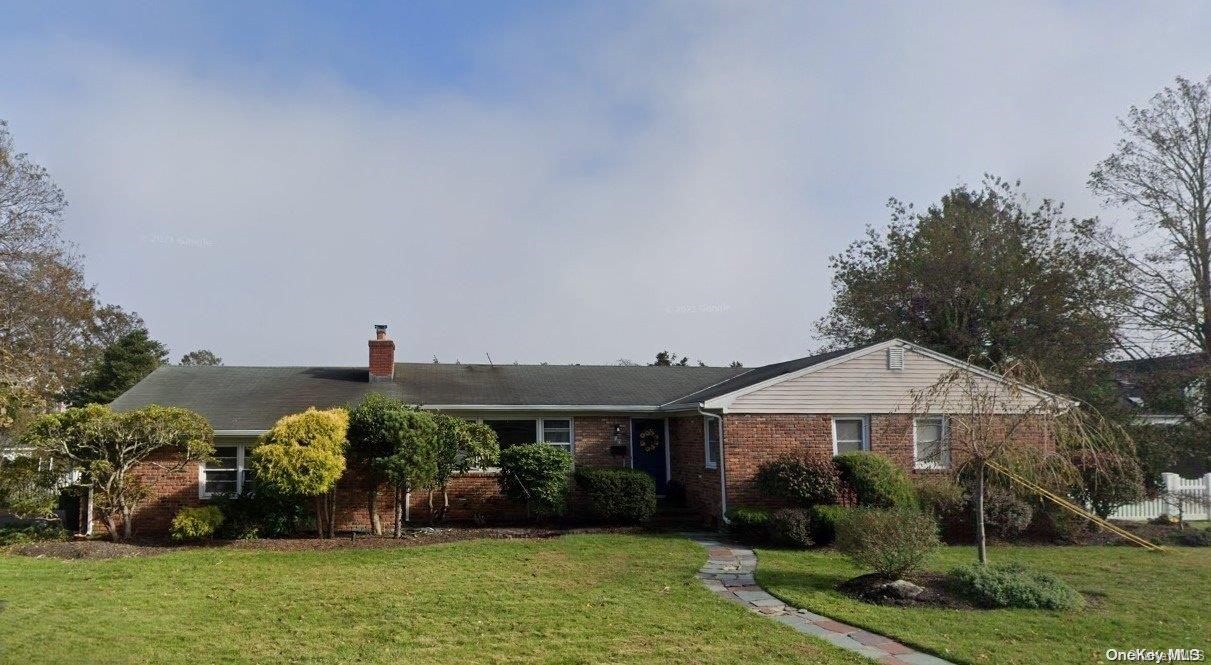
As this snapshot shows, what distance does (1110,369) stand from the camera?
24312 millimetres

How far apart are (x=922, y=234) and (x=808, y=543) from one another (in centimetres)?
2064

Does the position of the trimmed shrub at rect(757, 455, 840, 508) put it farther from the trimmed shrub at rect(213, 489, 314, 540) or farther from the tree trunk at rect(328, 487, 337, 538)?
the trimmed shrub at rect(213, 489, 314, 540)

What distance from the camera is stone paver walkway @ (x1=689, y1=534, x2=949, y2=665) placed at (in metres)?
7.47

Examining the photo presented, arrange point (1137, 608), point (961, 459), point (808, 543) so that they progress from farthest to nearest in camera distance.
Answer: point (808, 543)
point (961, 459)
point (1137, 608)

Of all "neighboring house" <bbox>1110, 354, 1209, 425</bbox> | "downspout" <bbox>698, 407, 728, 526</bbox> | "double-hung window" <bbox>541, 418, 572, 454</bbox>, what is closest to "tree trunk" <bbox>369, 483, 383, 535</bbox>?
"double-hung window" <bbox>541, 418, 572, 454</bbox>

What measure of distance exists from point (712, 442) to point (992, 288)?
16.2m

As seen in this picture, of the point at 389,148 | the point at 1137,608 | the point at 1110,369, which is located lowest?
the point at 1137,608

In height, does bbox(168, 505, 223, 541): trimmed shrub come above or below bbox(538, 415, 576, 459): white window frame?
below

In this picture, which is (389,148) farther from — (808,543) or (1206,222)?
(1206,222)

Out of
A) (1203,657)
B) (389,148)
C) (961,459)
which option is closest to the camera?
(1203,657)

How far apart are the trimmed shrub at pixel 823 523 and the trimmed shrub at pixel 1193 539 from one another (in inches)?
263

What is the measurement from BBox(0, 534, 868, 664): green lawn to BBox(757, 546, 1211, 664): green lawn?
1.11 meters

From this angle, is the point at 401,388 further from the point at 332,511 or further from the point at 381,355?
the point at 332,511

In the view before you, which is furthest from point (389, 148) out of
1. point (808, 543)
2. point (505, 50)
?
point (808, 543)
